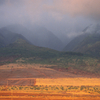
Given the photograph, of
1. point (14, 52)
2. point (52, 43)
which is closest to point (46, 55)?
point (14, 52)

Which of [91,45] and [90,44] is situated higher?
[90,44]

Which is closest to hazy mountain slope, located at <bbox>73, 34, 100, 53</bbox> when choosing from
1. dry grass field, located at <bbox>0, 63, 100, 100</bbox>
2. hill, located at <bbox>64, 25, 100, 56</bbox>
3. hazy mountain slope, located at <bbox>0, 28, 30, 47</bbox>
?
hill, located at <bbox>64, 25, 100, 56</bbox>

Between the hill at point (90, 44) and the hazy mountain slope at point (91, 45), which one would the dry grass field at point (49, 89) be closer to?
the hill at point (90, 44)

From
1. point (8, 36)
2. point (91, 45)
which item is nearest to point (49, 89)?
point (91, 45)

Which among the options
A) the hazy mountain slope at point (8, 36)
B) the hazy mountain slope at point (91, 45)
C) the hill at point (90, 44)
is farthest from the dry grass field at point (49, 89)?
the hazy mountain slope at point (8, 36)

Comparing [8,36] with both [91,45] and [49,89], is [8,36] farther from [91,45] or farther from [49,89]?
[49,89]

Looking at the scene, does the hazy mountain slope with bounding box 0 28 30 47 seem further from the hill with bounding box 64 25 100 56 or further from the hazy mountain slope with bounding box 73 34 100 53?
the hazy mountain slope with bounding box 73 34 100 53

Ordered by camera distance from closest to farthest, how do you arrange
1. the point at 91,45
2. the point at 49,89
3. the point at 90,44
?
the point at 49,89 → the point at 91,45 → the point at 90,44

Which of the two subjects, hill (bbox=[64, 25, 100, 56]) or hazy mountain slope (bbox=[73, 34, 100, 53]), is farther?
hazy mountain slope (bbox=[73, 34, 100, 53])

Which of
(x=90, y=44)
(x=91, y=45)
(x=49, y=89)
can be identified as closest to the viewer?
(x=49, y=89)

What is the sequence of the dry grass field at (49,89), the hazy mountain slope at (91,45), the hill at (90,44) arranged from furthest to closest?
the hazy mountain slope at (91,45)
the hill at (90,44)
the dry grass field at (49,89)

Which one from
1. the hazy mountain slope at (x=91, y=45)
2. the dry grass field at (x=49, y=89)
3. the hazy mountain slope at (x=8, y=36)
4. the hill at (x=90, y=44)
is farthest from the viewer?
the hazy mountain slope at (x=8, y=36)

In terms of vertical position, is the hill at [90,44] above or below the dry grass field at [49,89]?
above

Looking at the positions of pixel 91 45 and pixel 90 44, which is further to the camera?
pixel 90 44
